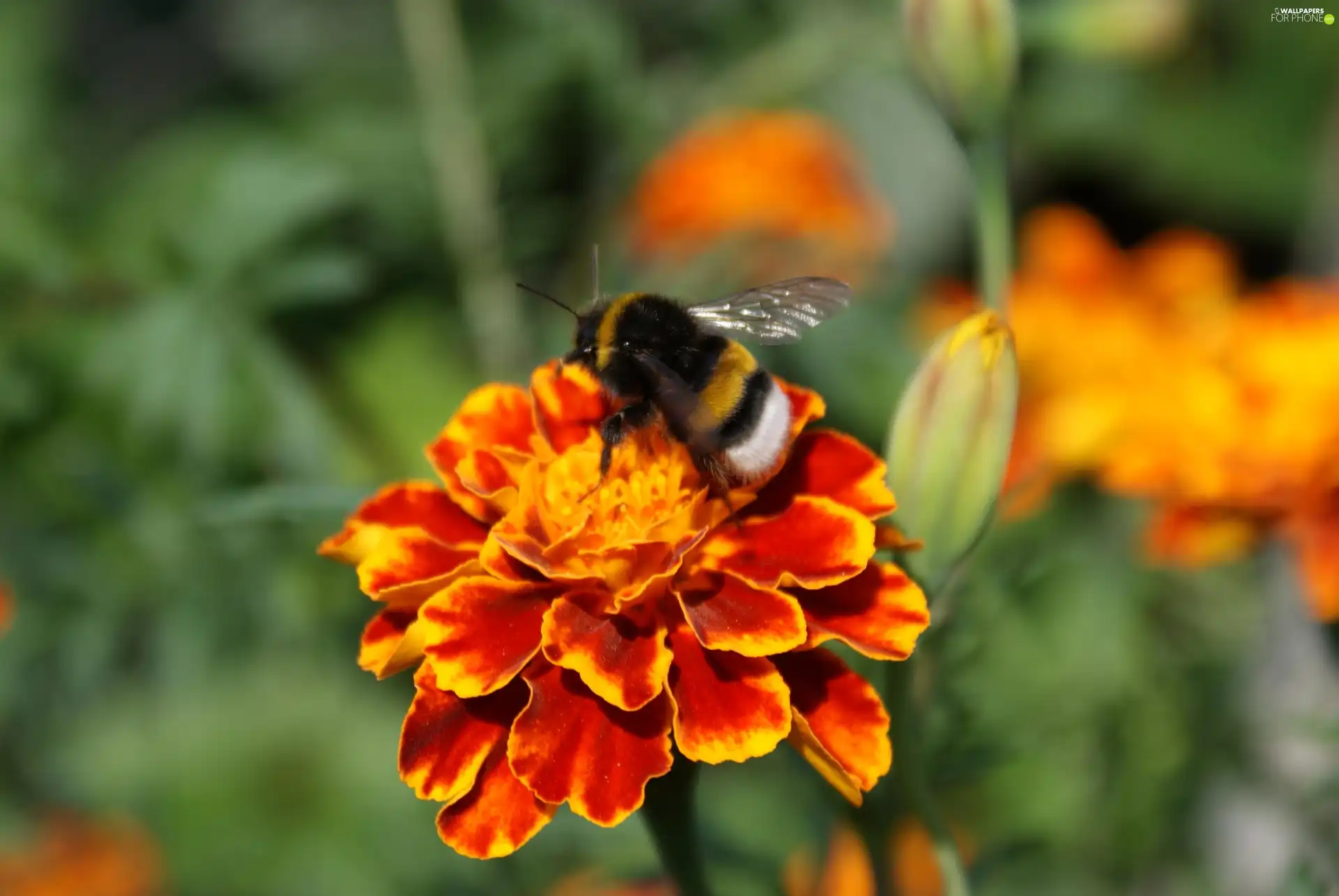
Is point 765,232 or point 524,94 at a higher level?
point 524,94

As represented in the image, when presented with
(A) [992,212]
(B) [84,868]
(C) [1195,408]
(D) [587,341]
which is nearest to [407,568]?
(D) [587,341]

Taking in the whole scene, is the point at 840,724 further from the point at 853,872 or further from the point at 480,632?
the point at 853,872

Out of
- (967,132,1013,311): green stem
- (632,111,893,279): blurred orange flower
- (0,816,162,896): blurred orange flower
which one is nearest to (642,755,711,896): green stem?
(967,132,1013,311): green stem

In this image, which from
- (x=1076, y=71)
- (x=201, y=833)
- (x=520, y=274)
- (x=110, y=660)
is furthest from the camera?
(x=1076, y=71)

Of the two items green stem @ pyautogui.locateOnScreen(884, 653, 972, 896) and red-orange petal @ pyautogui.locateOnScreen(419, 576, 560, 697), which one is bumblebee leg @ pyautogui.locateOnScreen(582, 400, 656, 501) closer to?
red-orange petal @ pyautogui.locateOnScreen(419, 576, 560, 697)

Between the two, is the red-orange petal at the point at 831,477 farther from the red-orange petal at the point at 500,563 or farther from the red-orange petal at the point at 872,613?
the red-orange petal at the point at 500,563

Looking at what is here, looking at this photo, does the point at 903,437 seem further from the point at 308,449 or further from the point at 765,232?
the point at 765,232

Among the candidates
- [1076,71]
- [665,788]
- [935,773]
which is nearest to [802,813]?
[935,773]

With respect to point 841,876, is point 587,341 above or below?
above
